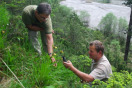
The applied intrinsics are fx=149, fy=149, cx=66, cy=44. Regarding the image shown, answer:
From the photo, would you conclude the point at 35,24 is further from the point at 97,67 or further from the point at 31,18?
the point at 97,67

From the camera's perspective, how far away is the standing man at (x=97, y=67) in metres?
→ 2.99

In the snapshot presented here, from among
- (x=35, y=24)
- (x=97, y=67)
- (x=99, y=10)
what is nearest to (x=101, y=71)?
(x=97, y=67)

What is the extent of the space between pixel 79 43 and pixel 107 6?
29508 millimetres

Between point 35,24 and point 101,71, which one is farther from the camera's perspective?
point 35,24

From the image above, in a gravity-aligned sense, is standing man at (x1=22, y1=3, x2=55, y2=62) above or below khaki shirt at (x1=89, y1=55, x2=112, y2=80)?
above

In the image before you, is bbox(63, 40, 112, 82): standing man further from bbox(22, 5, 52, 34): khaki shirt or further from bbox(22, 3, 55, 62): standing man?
bbox(22, 5, 52, 34): khaki shirt

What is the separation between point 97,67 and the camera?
10.2 feet

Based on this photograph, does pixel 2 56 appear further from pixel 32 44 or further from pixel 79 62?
pixel 79 62

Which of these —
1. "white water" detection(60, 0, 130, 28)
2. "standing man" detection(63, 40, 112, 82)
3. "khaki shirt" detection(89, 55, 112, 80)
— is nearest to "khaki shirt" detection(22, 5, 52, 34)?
"standing man" detection(63, 40, 112, 82)

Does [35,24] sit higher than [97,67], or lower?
higher

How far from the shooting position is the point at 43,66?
103 inches

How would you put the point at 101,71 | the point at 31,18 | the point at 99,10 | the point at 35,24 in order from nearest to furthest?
the point at 101,71 < the point at 31,18 < the point at 35,24 < the point at 99,10

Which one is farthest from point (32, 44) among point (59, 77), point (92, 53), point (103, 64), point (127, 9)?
point (127, 9)

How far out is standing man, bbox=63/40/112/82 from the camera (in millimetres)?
2986
